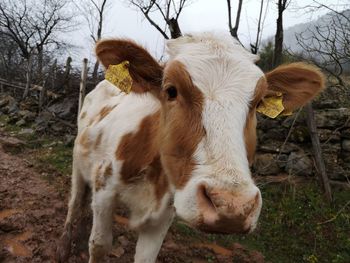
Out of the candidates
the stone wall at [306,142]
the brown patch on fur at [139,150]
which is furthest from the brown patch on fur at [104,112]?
the stone wall at [306,142]

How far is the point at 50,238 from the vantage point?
458 cm

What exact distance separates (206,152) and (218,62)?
0.72m

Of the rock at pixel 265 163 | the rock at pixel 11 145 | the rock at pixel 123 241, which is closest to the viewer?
the rock at pixel 123 241

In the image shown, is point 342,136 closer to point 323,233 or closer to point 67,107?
point 323,233

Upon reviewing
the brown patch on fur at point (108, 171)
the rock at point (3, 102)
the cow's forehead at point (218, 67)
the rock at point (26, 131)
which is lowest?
the rock at point (3, 102)

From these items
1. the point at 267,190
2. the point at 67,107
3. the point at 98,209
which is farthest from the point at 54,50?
the point at 98,209

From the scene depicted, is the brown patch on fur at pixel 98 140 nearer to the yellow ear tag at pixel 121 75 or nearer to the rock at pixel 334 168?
the yellow ear tag at pixel 121 75

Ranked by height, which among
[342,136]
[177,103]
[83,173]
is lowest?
[342,136]

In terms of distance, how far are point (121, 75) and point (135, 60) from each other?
16 cm

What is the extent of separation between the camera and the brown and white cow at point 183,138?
186cm

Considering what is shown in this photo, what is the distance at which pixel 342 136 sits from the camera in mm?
7598

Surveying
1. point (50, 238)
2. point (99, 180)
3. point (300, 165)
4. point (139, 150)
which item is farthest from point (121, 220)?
point (300, 165)

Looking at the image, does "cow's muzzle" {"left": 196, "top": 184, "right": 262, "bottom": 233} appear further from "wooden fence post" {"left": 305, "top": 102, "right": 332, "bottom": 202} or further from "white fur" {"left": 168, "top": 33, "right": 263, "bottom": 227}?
"wooden fence post" {"left": 305, "top": 102, "right": 332, "bottom": 202}

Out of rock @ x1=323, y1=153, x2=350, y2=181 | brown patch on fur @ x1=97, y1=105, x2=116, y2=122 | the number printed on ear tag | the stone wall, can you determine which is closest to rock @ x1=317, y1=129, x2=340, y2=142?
the stone wall
